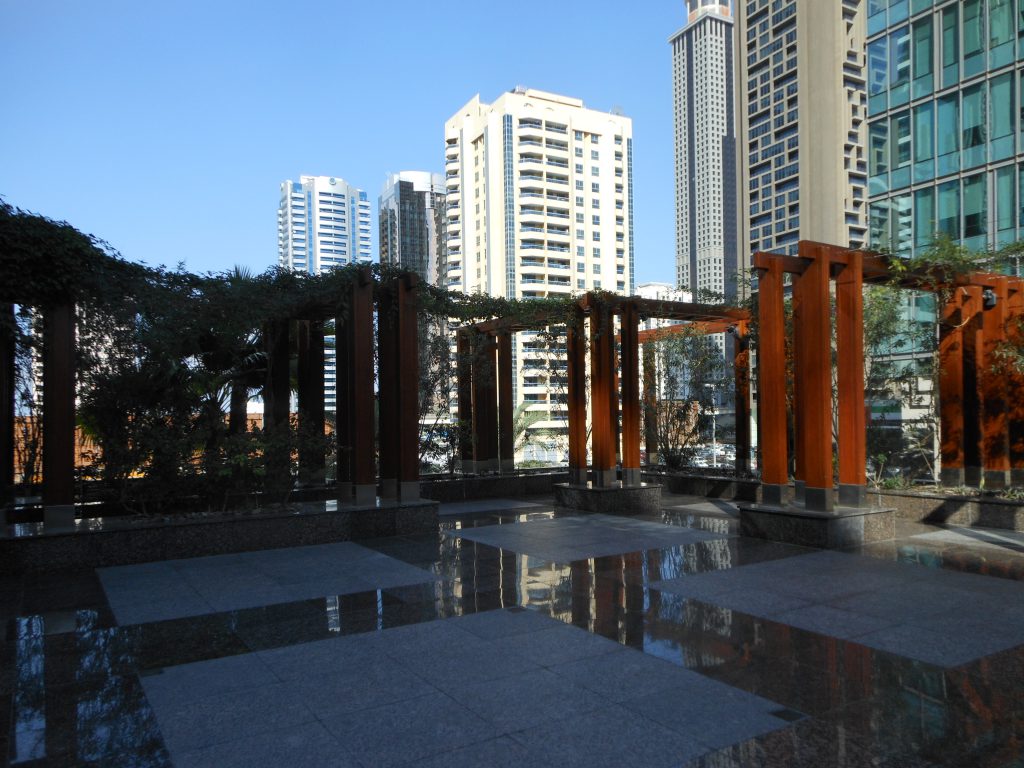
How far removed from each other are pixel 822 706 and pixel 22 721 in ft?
15.0

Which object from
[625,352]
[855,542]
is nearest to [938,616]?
[855,542]

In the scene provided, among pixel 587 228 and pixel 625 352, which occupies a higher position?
pixel 587 228

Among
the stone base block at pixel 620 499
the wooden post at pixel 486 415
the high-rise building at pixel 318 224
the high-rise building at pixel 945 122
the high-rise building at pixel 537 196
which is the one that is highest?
the high-rise building at pixel 318 224

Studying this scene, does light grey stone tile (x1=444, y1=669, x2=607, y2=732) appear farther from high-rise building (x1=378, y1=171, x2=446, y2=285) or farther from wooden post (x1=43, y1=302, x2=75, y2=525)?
high-rise building (x1=378, y1=171, x2=446, y2=285)

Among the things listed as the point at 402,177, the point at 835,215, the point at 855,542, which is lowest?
the point at 855,542

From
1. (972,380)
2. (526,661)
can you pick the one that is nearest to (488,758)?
(526,661)

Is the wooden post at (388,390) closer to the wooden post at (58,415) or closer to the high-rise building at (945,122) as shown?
the wooden post at (58,415)

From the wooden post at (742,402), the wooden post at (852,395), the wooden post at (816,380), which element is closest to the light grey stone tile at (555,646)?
the wooden post at (816,380)

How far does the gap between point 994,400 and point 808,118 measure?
283 ft

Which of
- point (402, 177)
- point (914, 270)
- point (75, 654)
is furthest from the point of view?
point (402, 177)

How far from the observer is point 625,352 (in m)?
13.4

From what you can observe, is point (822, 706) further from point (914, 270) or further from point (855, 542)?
point (914, 270)

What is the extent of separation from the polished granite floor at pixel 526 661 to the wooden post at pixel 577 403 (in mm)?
4984

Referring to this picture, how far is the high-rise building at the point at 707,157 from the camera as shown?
624ft
